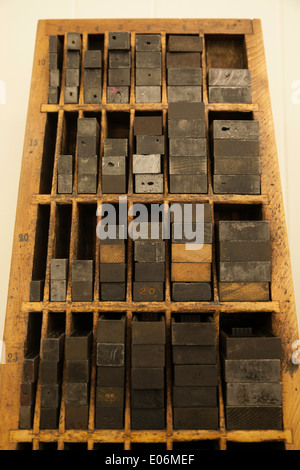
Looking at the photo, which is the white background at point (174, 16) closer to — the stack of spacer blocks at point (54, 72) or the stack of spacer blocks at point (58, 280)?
the stack of spacer blocks at point (54, 72)

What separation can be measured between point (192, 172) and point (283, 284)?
87 centimetres

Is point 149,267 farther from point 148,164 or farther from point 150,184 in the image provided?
point 148,164

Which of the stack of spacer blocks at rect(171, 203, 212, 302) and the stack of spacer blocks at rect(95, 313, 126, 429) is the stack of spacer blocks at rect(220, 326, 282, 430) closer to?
the stack of spacer blocks at rect(171, 203, 212, 302)

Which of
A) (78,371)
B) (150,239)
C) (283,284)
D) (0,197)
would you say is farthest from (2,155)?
(283,284)

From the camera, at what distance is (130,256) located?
191cm

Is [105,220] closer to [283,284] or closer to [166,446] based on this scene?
[283,284]

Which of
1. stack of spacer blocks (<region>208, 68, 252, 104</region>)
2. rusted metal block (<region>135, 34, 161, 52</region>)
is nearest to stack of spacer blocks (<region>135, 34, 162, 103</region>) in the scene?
rusted metal block (<region>135, 34, 161, 52</region>)

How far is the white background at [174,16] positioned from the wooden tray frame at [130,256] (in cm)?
45

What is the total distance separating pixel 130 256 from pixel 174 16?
201 cm

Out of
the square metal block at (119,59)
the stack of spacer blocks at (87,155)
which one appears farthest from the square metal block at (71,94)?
the square metal block at (119,59)

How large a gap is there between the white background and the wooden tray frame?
0.45 meters

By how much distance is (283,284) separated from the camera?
188cm

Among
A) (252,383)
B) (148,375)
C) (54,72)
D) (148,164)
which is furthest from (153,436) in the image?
(54,72)
